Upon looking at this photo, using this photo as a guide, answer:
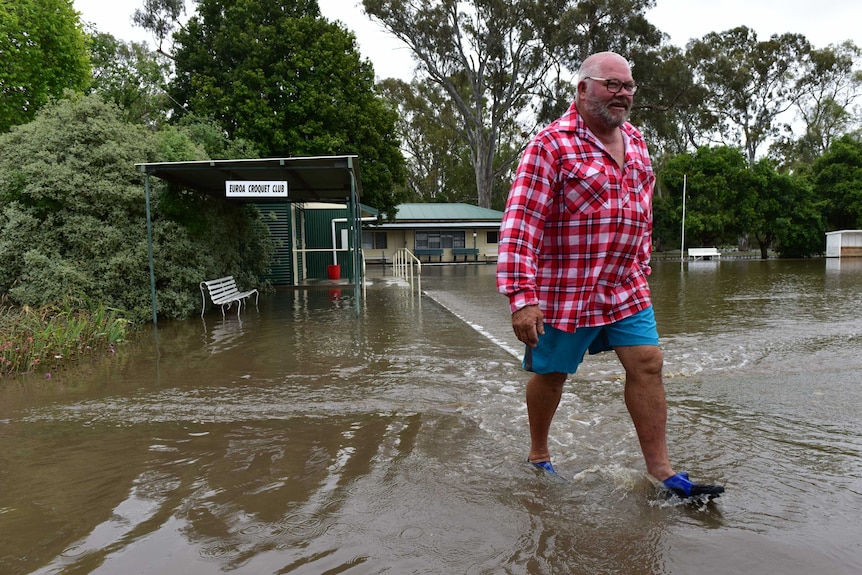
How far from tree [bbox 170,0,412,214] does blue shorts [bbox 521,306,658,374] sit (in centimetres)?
1838

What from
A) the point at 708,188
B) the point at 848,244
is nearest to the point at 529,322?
the point at 708,188

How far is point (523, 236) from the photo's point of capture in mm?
2734

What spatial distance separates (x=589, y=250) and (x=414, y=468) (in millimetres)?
1464

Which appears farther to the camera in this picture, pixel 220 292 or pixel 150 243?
pixel 220 292

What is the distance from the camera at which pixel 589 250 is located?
9.22 ft

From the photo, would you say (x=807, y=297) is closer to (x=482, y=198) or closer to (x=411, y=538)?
(x=411, y=538)

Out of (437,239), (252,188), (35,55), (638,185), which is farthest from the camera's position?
(437,239)

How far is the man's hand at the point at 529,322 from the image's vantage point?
2672 mm

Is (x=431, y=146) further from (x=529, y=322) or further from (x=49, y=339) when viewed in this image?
(x=529, y=322)

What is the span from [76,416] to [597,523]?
150 inches

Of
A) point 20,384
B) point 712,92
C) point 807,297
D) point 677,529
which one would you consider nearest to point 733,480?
point 677,529

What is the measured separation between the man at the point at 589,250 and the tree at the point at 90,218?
7723 mm

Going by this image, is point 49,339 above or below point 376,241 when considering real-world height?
below

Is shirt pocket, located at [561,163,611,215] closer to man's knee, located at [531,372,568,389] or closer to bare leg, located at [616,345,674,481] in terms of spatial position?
bare leg, located at [616,345,674,481]
